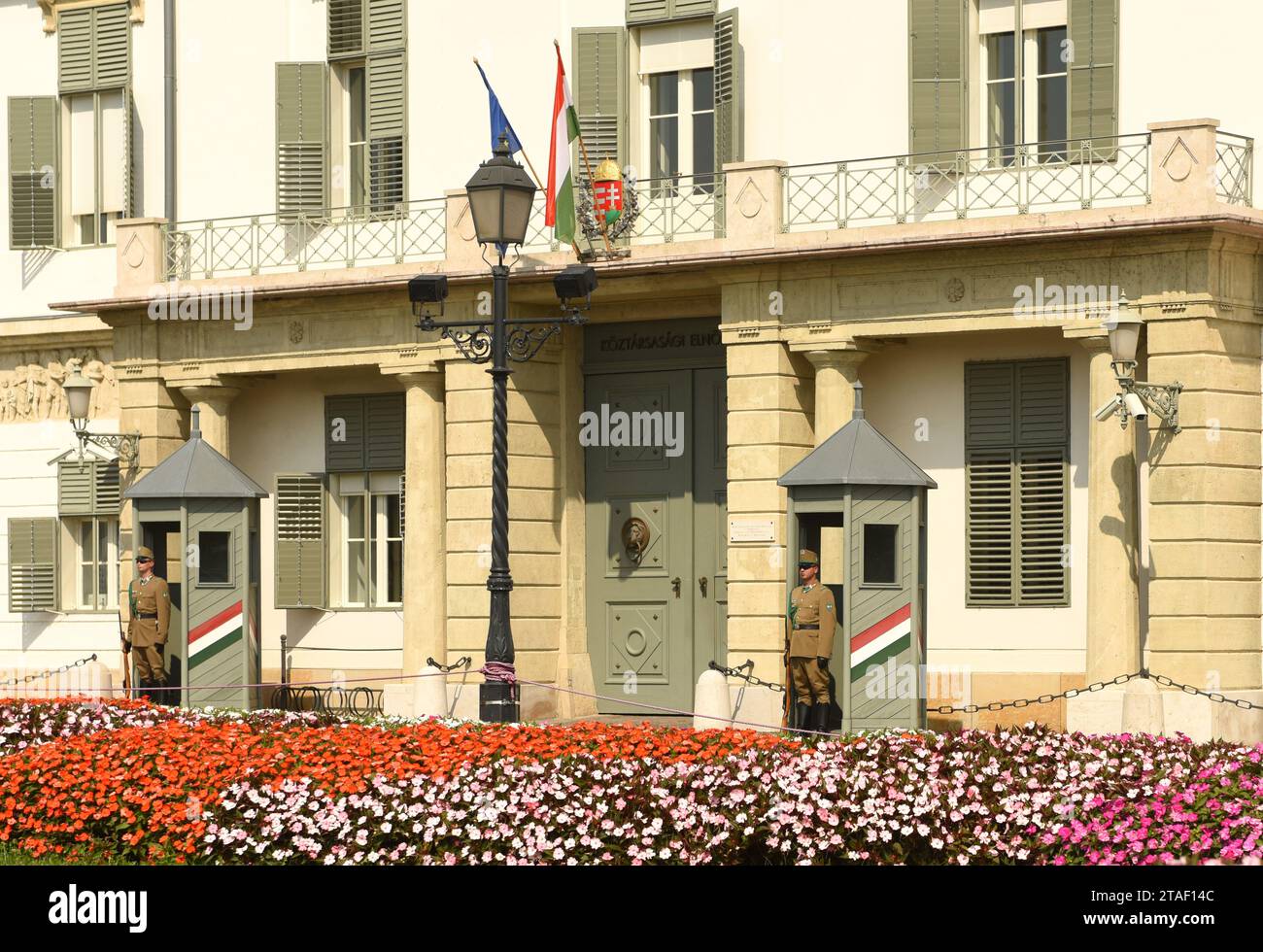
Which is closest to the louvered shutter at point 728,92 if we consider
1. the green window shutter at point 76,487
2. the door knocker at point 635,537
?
the door knocker at point 635,537

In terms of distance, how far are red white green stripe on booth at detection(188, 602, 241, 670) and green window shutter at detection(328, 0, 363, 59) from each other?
786 cm

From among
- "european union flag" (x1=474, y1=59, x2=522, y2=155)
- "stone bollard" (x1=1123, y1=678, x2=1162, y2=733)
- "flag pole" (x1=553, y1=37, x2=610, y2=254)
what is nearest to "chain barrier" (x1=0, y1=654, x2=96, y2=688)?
"european union flag" (x1=474, y1=59, x2=522, y2=155)

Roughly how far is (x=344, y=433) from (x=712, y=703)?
925 cm

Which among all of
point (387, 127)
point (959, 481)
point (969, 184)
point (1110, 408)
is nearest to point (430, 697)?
point (959, 481)

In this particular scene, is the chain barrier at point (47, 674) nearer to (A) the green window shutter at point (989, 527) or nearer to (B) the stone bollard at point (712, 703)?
(B) the stone bollard at point (712, 703)

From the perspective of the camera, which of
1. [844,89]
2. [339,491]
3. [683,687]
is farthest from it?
[339,491]

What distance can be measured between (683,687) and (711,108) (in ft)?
21.8

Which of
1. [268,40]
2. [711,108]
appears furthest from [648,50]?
[268,40]

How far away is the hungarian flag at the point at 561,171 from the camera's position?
80.5 ft

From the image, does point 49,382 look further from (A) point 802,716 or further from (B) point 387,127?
(A) point 802,716

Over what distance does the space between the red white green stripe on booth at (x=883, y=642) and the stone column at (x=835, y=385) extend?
4469mm

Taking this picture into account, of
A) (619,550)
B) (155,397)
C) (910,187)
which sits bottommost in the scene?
(619,550)

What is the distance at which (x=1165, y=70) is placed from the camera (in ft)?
74.0
